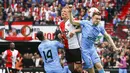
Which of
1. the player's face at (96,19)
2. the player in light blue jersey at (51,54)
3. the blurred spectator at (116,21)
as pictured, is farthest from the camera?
the blurred spectator at (116,21)

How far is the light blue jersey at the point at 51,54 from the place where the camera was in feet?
51.7

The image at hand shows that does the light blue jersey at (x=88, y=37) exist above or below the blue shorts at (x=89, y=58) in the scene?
above

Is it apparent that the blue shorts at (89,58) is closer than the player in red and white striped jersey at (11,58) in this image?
Yes

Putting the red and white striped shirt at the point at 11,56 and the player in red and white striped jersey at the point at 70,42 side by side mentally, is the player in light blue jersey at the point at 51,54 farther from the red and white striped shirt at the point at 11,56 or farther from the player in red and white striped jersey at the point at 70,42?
the red and white striped shirt at the point at 11,56

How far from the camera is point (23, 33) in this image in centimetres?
3162

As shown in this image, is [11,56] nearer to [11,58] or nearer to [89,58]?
[11,58]

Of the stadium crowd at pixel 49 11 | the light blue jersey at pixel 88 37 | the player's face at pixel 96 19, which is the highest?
the player's face at pixel 96 19

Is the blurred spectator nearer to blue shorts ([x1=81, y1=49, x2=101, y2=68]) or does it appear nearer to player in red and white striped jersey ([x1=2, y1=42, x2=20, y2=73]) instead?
player in red and white striped jersey ([x1=2, y1=42, x2=20, y2=73])

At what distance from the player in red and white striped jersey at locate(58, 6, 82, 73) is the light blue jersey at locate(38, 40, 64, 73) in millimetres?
244

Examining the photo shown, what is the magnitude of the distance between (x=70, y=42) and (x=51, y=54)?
64cm

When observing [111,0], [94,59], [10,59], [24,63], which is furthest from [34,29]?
[94,59]

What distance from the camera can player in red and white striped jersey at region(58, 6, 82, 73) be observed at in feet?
52.0

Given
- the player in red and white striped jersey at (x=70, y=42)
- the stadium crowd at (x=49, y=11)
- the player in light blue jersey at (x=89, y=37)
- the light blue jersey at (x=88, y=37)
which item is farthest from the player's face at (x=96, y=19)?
the stadium crowd at (x=49, y=11)

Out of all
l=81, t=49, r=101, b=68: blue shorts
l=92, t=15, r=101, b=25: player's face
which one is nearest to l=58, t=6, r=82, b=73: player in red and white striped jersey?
l=81, t=49, r=101, b=68: blue shorts
